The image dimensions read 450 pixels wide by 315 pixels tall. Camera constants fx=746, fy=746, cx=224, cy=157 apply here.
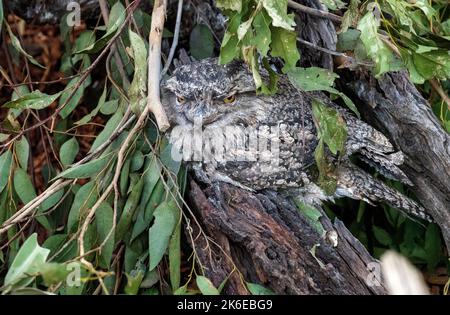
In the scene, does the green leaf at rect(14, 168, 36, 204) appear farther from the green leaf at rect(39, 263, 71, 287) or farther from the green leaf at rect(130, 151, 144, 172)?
the green leaf at rect(39, 263, 71, 287)

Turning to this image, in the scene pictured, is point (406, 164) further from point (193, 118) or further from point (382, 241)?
point (193, 118)

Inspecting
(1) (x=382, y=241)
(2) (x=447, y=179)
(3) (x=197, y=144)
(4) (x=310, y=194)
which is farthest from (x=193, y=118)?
(1) (x=382, y=241)

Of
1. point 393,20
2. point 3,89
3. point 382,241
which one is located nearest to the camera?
point 393,20

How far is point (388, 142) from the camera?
8.72 ft

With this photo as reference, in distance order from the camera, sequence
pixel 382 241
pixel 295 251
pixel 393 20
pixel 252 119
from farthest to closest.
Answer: pixel 382 241 < pixel 252 119 < pixel 393 20 < pixel 295 251

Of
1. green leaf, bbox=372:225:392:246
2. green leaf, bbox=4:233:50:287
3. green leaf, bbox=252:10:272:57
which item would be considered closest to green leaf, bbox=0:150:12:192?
green leaf, bbox=4:233:50:287

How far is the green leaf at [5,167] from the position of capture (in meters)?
2.56

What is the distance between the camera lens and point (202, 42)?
2973 mm

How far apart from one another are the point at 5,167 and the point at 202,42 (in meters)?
0.92

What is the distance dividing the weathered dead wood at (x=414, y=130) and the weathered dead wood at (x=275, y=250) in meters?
0.45

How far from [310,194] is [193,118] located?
1.68 ft

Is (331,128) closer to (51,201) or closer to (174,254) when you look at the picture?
(174,254)

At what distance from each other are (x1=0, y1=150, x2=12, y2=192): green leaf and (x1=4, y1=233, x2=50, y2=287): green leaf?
29.0 inches

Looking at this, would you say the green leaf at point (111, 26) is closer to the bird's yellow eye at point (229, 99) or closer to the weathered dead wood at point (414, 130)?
the bird's yellow eye at point (229, 99)
